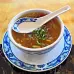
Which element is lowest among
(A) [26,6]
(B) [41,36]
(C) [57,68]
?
(C) [57,68]

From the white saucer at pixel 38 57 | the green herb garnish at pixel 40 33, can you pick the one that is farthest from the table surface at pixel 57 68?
the green herb garnish at pixel 40 33

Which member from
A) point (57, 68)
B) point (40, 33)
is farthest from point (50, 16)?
point (57, 68)

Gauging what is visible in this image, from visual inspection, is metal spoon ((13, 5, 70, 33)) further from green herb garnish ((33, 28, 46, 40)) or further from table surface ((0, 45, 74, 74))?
table surface ((0, 45, 74, 74))

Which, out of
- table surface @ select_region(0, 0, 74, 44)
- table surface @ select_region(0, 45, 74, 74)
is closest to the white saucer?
table surface @ select_region(0, 45, 74, 74)

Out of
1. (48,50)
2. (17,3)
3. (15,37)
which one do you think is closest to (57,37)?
(48,50)

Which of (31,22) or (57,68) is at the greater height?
(31,22)

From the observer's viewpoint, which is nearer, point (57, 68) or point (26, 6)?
point (57, 68)

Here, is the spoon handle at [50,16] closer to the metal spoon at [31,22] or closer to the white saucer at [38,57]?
the metal spoon at [31,22]

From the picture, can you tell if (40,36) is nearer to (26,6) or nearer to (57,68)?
(57,68)
